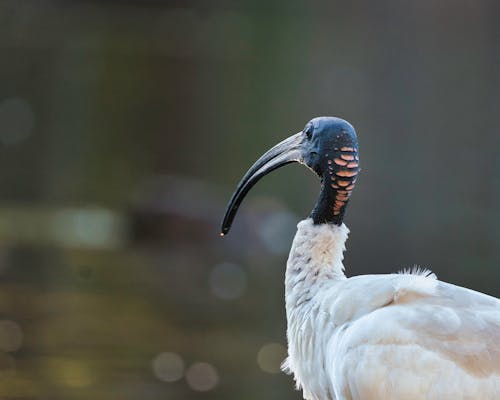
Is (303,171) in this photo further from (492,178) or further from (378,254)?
(378,254)

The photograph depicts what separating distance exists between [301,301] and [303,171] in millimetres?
12713

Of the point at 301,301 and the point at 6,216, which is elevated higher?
the point at 6,216

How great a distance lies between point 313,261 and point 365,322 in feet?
1.77

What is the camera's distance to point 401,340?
426 centimetres

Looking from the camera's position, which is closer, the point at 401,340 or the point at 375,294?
the point at 401,340

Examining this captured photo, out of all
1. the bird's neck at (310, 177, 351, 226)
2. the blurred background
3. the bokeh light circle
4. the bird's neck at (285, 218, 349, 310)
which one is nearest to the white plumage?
the bird's neck at (285, 218, 349, 310)

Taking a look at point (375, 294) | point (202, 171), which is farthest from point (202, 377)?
point (202, 171)

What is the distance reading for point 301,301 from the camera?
4.79m

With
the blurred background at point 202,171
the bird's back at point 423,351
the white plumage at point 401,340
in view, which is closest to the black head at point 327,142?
the white plumage at point 401,340

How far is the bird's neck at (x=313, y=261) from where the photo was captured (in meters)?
4.79

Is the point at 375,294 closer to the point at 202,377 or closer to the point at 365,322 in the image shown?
the point at 365,322

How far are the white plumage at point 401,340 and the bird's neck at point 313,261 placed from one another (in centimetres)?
10

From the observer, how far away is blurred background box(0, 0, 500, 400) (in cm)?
873

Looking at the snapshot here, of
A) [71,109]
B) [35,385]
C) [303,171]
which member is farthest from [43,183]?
[35,385]
